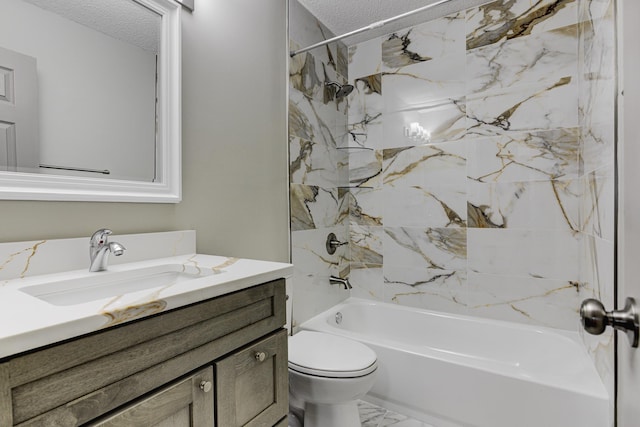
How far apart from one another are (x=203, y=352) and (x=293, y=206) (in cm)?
128

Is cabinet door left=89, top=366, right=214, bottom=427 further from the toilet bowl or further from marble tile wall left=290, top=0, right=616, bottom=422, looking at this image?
marble tile wall left=290, top=0, right=616, bottom=422

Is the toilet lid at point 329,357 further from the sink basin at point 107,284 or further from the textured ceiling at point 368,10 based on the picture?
the textured ceiling at point 368,10

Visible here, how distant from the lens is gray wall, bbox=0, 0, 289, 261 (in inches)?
44.0

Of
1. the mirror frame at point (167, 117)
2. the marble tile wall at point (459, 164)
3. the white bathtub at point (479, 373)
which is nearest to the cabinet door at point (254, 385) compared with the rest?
the mirror frame at point (167, 117)

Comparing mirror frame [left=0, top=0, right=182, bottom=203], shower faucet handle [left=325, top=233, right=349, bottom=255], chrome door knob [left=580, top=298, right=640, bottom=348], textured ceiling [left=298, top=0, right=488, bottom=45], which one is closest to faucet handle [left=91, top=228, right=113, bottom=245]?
mirror frame [left=0, top=0, right=182, bottom=203]

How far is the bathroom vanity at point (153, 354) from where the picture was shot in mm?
518

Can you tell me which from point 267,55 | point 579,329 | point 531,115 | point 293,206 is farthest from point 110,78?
point 579,329

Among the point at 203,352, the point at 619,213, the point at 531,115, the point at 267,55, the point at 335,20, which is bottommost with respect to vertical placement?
the point at 203,352

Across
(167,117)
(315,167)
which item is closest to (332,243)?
(315,167)

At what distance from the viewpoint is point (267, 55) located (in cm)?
180

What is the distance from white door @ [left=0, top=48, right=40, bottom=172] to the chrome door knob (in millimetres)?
1370

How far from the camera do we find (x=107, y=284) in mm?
967

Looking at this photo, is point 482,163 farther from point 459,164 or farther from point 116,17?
point 116,17

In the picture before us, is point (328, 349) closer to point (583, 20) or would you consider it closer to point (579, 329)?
point (579, 329)
